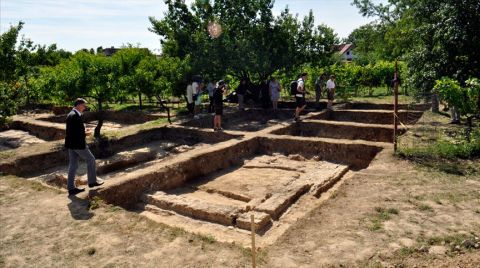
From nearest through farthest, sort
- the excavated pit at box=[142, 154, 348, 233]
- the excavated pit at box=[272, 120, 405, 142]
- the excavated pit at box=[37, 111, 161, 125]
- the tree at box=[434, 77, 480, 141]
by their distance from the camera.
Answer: the excavated pit at box=[142, 154, 348, 233] < the tree at box=[434, 77, 480, 141] < the excavated pit at box=[272, 120, 405, 142] < the excavated pit at box=[37, 111, 161, 125]

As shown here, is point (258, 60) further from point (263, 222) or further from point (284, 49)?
Result: point (263, 222)

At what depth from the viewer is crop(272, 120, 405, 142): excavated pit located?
12055mm

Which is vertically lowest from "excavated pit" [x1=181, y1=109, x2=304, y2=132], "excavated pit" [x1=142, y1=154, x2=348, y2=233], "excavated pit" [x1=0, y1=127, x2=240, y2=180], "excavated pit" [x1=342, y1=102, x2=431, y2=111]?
"excavated pit" [x1=142, y1=154, x2=348, y2=233]

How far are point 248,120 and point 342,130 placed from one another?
514 centimetres

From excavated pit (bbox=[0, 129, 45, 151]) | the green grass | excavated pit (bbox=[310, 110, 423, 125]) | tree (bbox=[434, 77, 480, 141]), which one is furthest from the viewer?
excavated pit (bbox=[310, 110, 423, 125])

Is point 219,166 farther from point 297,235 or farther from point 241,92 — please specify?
point 241,92

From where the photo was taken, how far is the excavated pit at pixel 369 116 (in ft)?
49.8

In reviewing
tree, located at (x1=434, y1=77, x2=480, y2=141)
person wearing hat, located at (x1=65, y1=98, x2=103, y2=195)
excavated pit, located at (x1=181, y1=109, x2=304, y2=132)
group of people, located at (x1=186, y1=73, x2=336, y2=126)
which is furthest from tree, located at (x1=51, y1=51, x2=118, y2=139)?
tree, located at (x1=434, y1=77, x2=480, y2=141)

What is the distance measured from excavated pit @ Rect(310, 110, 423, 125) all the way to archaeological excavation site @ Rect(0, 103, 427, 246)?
0.04 meters

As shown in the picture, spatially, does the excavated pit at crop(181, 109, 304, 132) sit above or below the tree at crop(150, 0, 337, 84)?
below

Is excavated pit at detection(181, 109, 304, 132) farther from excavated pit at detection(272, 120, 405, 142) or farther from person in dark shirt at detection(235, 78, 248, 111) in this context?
excavated pit at detection(272, 120, 405, 142)

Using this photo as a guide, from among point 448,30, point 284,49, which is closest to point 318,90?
point 284,49

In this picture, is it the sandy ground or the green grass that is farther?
the green grass

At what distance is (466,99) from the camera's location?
9.68 meters
